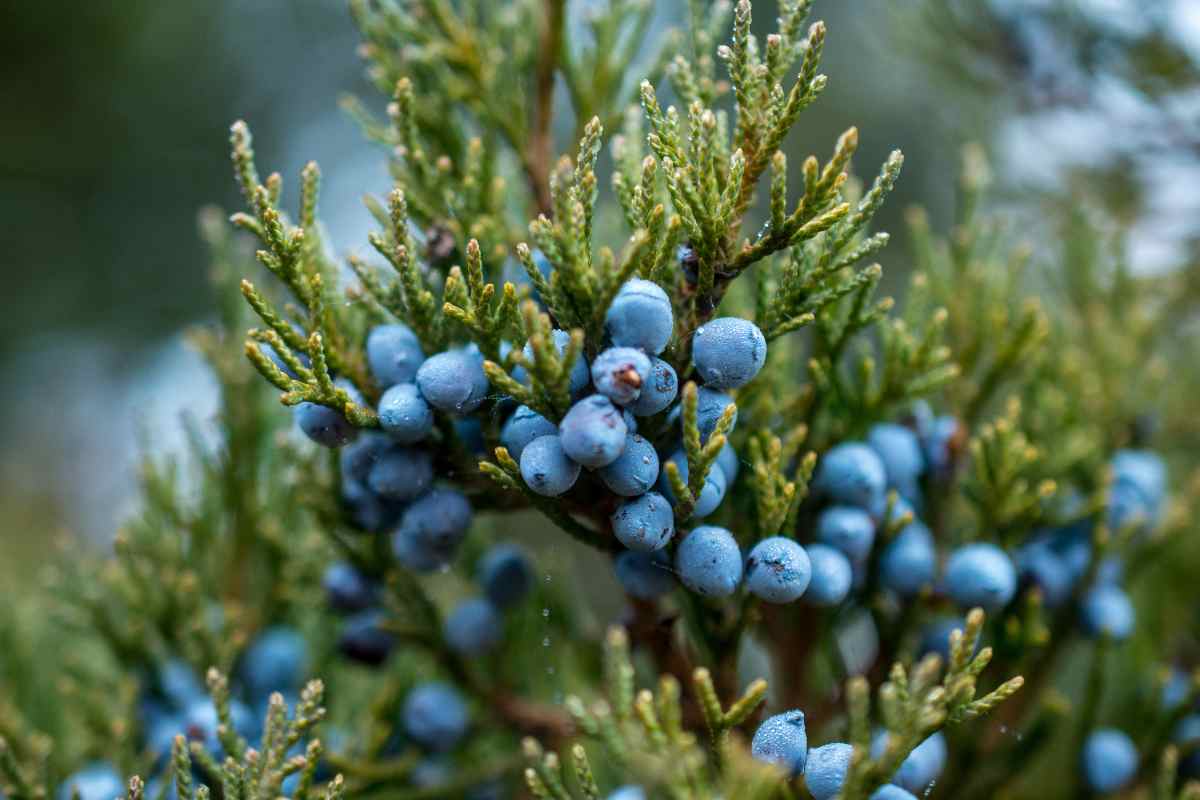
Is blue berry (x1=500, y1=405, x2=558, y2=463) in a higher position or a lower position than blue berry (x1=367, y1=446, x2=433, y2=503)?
lower

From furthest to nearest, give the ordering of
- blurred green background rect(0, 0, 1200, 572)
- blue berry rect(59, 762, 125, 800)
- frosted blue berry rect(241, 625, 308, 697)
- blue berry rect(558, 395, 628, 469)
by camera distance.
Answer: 1. blurred green background rect(0, 0, 1200, 572)
2. frosted blue berry rect(241, 625, 308, 697)
3. blue berry rect(59, 762, 125, 800)
4. blue berry rect(558, 395, 628, 469)

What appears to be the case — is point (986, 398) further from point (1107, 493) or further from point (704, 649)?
point (704, 649)

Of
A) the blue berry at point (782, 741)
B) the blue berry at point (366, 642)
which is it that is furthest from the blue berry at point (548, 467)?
the blue berry at point (366, 642)

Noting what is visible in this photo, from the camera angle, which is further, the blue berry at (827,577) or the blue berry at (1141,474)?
the blue berry at (1141,474)

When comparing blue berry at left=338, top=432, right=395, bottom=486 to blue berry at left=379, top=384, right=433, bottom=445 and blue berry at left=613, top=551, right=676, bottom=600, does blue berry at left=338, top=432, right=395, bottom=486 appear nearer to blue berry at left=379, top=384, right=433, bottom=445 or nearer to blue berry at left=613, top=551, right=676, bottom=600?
blue berry at left=379, top=384, right=433, bottom=445

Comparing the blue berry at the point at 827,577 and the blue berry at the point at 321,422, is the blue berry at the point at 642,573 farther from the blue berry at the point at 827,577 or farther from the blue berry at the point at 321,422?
the blue berry at the point at 321,422

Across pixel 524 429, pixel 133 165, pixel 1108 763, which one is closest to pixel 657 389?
pixel 524 429

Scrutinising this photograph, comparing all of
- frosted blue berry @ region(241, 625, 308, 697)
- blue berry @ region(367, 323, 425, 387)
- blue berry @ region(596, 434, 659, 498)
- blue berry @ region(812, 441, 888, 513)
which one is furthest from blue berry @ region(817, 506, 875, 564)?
frosted blue berry @ region(241, 625, 308, 697)

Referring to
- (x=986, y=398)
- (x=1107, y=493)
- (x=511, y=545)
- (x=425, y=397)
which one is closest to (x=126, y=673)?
(x=511, y=545)
